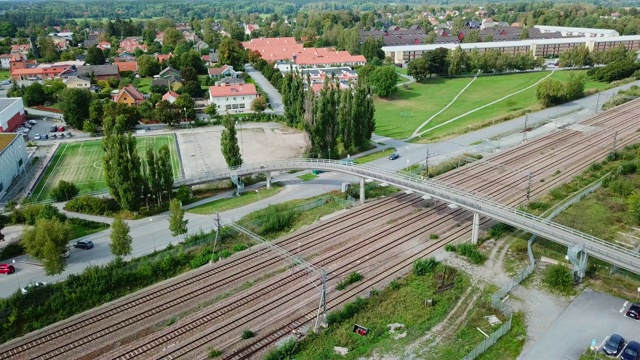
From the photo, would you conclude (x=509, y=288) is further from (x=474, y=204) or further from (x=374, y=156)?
(x=374, y=156)

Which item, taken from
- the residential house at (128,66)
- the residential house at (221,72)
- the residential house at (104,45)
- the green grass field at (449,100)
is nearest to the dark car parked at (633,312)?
the green grass field at (449,100)

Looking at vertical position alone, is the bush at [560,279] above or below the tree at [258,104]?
below

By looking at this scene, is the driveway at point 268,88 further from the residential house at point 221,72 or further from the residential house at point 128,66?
the residential house at point 128,66

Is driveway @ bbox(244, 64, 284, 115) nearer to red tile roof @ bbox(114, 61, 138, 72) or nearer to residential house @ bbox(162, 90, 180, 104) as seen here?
residential house @ bbox(162, 90, 180, 104)

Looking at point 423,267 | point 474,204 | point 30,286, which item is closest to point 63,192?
point 30,286

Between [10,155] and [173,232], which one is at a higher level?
[10,155]

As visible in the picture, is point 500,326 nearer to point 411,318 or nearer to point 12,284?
point 411,318

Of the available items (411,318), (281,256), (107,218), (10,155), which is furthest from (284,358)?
(10,155)
